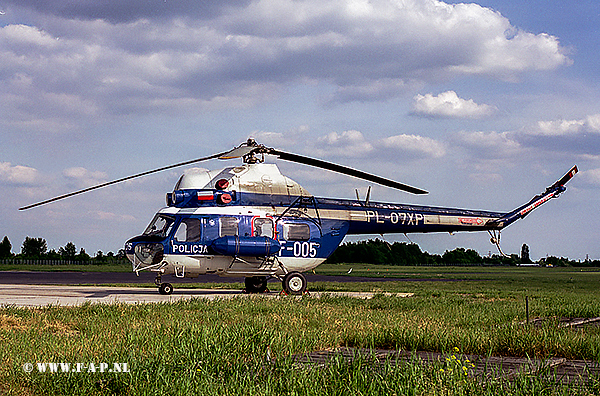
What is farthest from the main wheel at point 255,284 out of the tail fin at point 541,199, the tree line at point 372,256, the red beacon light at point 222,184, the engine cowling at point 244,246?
the tree line at point 372,256

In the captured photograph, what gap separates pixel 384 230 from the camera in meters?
24.2

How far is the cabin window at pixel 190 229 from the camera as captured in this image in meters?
21.2

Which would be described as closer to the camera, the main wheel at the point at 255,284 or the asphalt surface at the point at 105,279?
the main wheel at the point at 255,284

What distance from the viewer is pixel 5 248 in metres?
159

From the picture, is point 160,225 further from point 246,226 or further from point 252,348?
point 252,348

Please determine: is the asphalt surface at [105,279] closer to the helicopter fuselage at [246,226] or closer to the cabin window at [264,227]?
the helicopter fuselage at [246,226]

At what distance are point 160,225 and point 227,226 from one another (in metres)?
2.40

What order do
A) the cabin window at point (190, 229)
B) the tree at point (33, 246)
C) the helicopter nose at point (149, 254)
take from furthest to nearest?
the tree at point (33, 246) < the cabin window at point (190, 229) < the helicopter nose at point (149, 254)

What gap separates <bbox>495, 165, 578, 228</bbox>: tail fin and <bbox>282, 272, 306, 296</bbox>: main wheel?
33.8 ft

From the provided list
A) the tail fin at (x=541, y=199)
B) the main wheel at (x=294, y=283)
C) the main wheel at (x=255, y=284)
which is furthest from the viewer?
the tail fin at (x=541, y=199)

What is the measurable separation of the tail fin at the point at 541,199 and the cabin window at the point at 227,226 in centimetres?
1270

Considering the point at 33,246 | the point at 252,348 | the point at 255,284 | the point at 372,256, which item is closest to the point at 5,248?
the point at 33,246

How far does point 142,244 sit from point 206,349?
1522 centimetres

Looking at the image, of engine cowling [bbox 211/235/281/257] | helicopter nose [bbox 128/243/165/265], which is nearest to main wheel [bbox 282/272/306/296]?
engine cowling [bbox 211/235/281/257]
